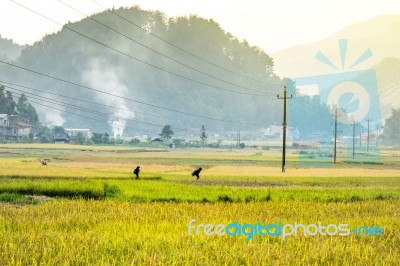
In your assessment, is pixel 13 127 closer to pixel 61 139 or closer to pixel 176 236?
pixel 61 139

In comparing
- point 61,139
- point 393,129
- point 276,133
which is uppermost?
point 393,129

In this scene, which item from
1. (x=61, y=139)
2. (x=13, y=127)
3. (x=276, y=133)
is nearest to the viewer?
(x=13, y=127)

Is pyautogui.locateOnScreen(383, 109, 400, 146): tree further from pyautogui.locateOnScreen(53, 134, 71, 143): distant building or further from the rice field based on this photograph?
the rice field

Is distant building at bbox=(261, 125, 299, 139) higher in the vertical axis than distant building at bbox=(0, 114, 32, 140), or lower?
higher

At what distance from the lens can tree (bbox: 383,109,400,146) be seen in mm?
150300

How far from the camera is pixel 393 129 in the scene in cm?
15112

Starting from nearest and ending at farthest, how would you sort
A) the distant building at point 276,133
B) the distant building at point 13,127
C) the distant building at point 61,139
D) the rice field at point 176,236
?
1. the rice field at point 176,236
2. the distant building at point 13,127
3. the distant building at point 61,139
4. the distant building at point 276,133

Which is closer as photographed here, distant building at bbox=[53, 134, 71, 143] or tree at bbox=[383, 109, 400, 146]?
distant building at bbox=[53, 134, 71, 143]

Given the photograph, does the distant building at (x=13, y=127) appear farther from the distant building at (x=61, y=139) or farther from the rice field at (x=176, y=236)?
the rice field at (x=176, y=236)

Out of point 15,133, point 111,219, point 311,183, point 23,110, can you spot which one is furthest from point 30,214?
point 23,110

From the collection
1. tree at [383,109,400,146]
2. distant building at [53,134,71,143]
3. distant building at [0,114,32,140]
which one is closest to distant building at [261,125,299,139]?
tree at [383,109,400,146]

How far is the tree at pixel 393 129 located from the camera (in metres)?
150

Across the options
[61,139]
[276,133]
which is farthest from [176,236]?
[276,133]

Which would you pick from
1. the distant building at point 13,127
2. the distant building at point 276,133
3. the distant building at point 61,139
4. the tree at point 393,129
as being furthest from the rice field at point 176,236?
the distant building at point 276,133
